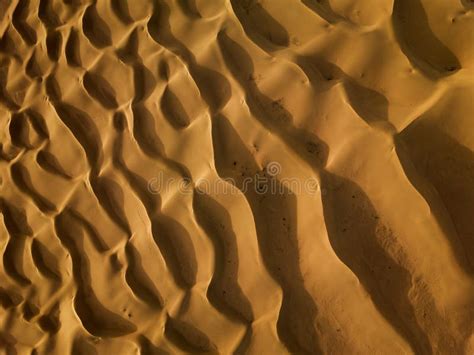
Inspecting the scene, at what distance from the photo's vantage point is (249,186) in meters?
1.50

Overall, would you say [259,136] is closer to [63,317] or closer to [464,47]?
[464,47]

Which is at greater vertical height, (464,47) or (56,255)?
(464,47)

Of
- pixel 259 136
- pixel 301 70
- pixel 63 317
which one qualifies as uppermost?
pixel 301 70

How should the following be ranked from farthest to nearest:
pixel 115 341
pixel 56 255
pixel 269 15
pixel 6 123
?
pixel 6 123
pixel 56 255
pixel 269 15
pixel 115 341

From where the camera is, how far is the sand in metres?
1.27

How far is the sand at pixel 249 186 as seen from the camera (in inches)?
49.9

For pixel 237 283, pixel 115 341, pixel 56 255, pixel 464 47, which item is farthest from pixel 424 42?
pixel 56 255

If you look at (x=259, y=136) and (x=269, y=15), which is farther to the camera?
(x=269, y=15)

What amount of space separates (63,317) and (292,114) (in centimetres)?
142

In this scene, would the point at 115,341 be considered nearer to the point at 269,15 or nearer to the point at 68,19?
the point at 269,15

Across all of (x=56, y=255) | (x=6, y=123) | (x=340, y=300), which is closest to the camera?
(x=340, y=300)

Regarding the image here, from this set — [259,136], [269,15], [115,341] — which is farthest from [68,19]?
[115,341]

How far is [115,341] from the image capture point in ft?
5.15

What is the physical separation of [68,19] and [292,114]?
5.23ft
